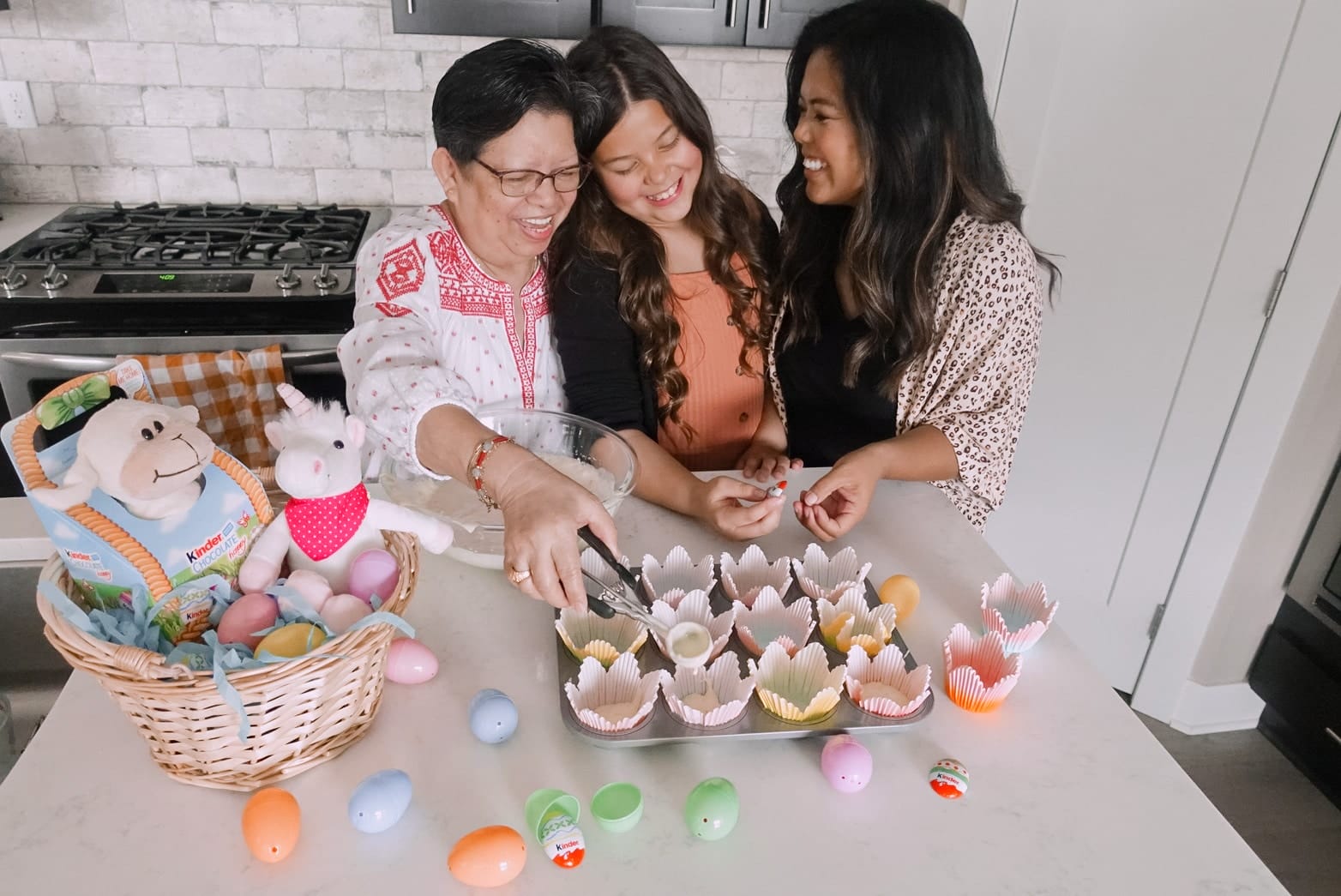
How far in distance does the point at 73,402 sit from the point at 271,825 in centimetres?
41

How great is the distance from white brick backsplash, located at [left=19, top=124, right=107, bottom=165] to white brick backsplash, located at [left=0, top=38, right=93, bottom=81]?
0.13 metres

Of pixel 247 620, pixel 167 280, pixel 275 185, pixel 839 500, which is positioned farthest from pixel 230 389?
pixel 839 500

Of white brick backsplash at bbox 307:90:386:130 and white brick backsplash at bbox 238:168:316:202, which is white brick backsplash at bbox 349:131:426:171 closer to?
white brick backsplash at bbox 307:90:386:130

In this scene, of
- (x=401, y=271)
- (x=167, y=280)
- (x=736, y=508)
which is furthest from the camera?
(x=167, y=280)

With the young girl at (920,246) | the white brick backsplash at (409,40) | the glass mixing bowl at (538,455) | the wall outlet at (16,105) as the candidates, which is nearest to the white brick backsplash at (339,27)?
the white brick backsplash at (409,40)

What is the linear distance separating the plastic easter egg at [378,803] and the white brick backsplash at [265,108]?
2206 mm

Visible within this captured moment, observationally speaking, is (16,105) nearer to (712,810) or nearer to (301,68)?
(301,68)

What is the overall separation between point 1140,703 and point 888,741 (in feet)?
5.70

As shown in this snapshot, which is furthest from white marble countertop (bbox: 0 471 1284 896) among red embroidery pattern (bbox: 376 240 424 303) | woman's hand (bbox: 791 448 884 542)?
red embroidery pattern (bbox: 376 240 424 303)

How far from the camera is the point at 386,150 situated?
2518 millimetres

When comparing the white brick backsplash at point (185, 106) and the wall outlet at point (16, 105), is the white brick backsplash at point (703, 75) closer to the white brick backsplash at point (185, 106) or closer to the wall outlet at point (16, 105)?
the white brick backsplash at point (185, 106)

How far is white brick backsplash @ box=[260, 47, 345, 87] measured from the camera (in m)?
2.38

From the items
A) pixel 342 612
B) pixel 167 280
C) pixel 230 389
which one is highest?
pixel 342 612

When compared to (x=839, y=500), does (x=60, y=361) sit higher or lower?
lower
